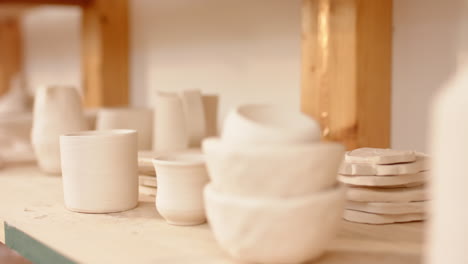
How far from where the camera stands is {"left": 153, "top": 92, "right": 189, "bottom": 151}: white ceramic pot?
130 centimetres

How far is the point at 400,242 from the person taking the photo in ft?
2.41

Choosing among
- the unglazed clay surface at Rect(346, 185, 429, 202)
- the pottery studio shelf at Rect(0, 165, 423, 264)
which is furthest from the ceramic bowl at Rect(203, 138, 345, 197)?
the unglazed clay surface at Rect(346, 185, 429, 202)

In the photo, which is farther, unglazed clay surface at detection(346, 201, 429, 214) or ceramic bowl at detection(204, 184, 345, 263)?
unglazed clay surface at detection(346, 201, 429, 214)

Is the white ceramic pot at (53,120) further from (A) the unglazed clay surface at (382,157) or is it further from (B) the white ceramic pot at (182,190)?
(A) the unglazed clay surface at (382,157)

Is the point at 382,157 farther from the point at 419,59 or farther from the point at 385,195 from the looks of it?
the point at 419,59

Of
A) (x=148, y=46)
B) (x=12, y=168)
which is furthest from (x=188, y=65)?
(x=12, y=168)

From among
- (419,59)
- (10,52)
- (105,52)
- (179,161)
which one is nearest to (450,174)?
(179,161)

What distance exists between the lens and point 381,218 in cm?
82

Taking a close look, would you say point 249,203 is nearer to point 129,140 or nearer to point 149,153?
point 129,140

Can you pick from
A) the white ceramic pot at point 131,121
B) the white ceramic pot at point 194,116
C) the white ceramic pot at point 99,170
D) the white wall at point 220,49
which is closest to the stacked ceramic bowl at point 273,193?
the white ceramic pot at point 99,170

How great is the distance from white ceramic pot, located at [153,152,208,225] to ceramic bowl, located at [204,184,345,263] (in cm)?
17

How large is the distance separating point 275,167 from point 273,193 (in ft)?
0.10

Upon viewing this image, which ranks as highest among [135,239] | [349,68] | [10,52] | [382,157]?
[10,52]

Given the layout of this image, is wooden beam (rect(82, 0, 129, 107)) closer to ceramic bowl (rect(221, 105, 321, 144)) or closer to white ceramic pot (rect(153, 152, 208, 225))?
white ceramic pot (rect(153, 152, 208, 225))
